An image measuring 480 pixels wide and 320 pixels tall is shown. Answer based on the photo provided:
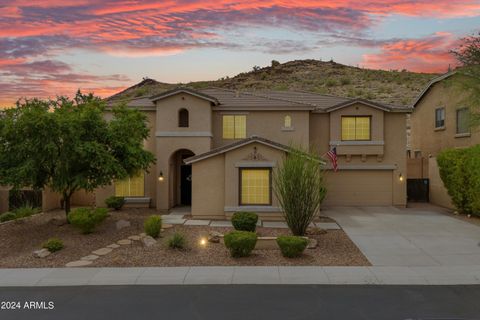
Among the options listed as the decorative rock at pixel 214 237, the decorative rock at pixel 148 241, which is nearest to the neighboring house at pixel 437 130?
the decorative rock at pixel 214 237

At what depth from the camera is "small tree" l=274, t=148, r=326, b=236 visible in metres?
15.1

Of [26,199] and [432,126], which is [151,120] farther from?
[432,126]

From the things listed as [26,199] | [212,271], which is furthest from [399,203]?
[26,199]

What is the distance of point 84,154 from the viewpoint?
1541 centimetres

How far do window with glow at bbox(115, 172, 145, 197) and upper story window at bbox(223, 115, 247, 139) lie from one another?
551cm

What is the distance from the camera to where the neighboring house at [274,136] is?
77.5ft

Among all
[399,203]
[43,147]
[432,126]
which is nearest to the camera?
[43,147]

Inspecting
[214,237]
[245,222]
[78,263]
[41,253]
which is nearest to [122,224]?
[41,253]

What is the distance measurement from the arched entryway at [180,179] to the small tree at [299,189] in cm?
1034

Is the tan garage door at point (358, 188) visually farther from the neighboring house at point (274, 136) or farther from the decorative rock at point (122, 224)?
the decorative rock at point (122, 224)
